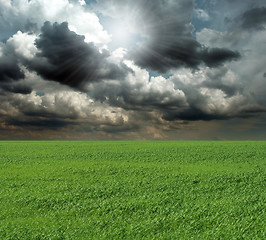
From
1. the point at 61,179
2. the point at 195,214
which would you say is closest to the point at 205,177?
the point at 195,214

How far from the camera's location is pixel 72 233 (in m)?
4.63

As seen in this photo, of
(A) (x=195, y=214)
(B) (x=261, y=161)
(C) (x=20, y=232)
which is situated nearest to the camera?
(C) (x=20, y=232)

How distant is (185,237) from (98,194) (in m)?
2.95

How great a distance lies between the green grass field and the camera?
15.5 feet

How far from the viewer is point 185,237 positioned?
443 cm

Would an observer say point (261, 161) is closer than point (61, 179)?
No

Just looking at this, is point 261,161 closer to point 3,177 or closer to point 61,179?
point 61,179

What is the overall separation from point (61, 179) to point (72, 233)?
3891 mm

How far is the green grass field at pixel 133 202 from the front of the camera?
4.71 metres

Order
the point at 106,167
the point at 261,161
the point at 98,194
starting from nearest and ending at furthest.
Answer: the point at 98,194 → the point at 106,167 → the point at 261,161

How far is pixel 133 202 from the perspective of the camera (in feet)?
19.4

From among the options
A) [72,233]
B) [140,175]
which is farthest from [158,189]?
[72,233]

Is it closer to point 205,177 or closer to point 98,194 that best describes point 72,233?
point 98,194

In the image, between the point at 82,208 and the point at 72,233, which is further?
the point at 82,208
